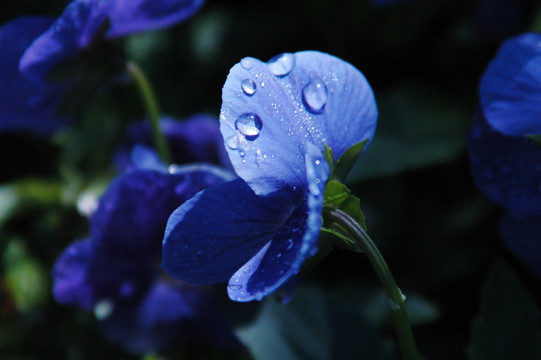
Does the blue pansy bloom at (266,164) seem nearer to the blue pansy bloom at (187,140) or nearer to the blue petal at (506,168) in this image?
the blue petal at (506,168)

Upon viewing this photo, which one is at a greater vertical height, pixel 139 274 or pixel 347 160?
pixel 347 160

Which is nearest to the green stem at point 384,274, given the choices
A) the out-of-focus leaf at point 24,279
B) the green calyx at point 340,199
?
the green calyx at point 340,199

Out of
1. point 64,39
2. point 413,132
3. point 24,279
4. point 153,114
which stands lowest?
point 24,279

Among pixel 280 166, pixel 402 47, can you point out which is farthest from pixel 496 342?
pixel 402 47

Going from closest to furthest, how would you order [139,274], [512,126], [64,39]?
[512,126]
[64,39]
[139,274]

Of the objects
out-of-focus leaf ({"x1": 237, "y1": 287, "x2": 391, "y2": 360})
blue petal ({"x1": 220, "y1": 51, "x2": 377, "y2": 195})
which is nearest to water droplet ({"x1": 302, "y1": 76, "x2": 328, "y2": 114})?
blue petal ({"x1": 220, "y1": 51, "x2": 377, "y2": 195})

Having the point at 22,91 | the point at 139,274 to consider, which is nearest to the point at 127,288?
the point at 139,274

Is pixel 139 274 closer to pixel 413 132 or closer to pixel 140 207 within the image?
pixel 140 207
